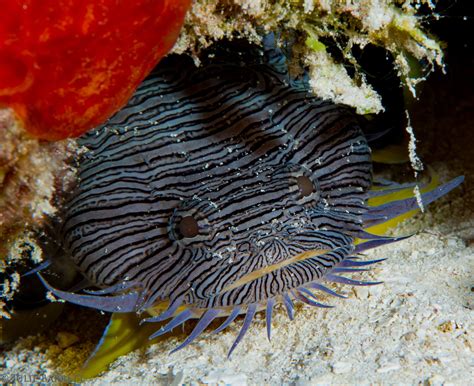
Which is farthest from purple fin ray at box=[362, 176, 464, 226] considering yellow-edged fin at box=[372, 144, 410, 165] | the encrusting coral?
yellow-edged fin at box=[372, 144, 410, 165]

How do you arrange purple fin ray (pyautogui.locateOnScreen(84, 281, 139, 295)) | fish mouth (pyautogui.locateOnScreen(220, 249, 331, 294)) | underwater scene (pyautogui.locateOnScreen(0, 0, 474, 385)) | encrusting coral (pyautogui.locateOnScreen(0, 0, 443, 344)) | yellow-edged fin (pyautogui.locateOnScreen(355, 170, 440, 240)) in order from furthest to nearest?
1. yellow-edged fin (pyautogui.locateOnScreen(355, 170, 440, 240))
2. purple fin ray (pyautogui.locateOnScreen(84, 281, 139, 295))
3. fish mouth (pyautogui.locateOnScreen(220, 249, 331, 294))
4. encrusting coral (pyautogui.locateOnScreen(0, 0, 443, 344))
5. underwater scene (pyautogui.locateOnScreen(0, 0, 474, 385))

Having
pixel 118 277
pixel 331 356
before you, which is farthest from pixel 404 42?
pixel 118 277

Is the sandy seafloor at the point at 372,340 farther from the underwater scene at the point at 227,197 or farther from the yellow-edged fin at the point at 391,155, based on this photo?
the yellow-edged fin at the point at 391,155

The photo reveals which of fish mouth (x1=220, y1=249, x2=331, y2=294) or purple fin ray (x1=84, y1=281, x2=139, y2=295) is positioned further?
purple fin ray (x1=84, y1=281, x2=139, y2=295)

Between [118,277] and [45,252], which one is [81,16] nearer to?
[118,277]

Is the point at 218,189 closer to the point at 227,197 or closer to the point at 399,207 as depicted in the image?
the point at 227,197

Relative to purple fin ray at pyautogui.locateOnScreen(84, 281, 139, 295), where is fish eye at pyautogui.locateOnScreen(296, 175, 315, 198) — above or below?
above

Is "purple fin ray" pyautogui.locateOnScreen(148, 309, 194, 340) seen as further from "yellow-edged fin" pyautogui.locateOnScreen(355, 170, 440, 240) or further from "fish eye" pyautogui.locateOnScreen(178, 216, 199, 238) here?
"yellow-edged fin" pyautogui.locateOnScreen(355, 170, 440, 240)

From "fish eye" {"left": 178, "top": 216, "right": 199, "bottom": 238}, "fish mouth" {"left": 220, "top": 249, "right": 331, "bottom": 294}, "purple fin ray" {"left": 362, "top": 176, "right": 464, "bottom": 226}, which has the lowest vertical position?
"purple fin ray" {"left": 362, "top": 176, "right": 464, "bottom": 226}
